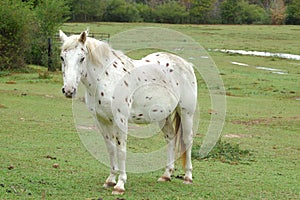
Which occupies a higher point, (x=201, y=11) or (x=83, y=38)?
(x=83, y=38)

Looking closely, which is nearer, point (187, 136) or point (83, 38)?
point (83, 38)

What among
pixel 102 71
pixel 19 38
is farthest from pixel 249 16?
pixel 102 71

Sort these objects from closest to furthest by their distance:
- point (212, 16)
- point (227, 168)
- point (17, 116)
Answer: point (227, 168) → point (17, 116) → point (212, 16)

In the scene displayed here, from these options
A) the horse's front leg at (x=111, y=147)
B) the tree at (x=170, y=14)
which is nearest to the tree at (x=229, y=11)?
the tree at (x=170, y=14)

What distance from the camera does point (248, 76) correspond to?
95.2 ft

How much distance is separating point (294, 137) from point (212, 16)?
9272 cm

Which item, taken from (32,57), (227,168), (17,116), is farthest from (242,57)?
(227,168)

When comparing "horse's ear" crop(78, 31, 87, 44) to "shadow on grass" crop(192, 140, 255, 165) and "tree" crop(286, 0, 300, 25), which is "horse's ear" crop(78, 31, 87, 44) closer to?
"shadow on grass" crop(192, 140, 255, 165)

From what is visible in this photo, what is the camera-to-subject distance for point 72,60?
6543 millimetres

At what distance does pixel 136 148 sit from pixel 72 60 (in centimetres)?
491

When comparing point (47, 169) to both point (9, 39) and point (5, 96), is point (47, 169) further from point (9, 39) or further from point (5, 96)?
point (9, 39)

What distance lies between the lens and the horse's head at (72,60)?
252 inches

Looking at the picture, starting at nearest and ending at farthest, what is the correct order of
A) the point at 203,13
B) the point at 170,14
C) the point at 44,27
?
the point at 44,27
the point at 170,14
the point at 203,13

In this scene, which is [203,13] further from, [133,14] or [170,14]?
[133,14]
